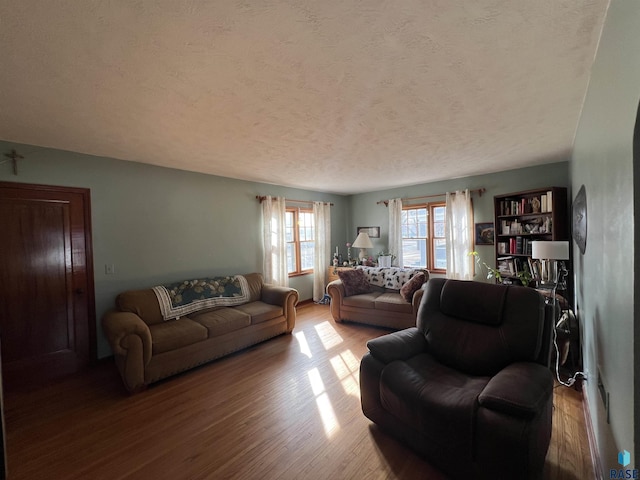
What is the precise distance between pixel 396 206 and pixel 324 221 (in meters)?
1.59

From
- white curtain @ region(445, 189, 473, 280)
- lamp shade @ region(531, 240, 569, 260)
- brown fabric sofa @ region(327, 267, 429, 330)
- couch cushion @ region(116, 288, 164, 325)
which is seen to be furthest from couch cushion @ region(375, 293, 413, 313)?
couch cushion @ region(116, 288, 164, 325)

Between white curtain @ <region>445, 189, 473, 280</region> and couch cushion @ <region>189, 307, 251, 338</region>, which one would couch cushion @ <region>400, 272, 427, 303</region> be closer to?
white curtain @ <region>445, 189, 473, 280</region>

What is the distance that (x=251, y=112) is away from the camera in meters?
2.17

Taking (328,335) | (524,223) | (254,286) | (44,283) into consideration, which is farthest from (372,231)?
(44,283)

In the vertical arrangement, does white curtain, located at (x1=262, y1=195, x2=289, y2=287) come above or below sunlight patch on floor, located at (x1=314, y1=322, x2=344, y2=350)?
above

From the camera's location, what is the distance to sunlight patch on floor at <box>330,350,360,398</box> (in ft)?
8.68

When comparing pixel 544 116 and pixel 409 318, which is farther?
pixel 409 318

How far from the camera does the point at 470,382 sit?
72.6 inches

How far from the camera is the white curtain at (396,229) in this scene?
588 cm

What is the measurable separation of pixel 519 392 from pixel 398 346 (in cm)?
81

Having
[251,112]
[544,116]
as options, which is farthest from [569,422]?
[251,112]

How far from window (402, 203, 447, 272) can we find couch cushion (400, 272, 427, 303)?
1.50m

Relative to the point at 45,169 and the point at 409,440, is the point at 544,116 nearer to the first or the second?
the point at 409,440

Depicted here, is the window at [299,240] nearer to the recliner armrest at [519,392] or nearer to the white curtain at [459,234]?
the white curtain at [459,234]
